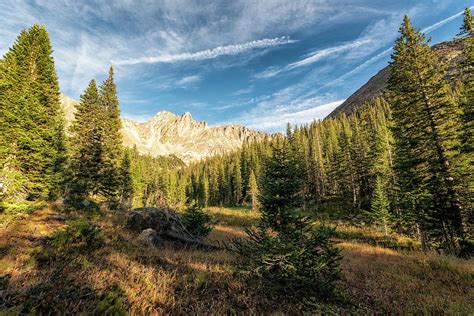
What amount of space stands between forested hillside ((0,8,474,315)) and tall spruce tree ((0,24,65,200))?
0.41 ft

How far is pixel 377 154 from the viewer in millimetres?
36969

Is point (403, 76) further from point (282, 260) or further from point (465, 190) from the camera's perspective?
point (282, 260)

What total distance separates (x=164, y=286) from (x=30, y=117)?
666 inches

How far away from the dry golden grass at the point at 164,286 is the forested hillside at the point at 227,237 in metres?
0.04

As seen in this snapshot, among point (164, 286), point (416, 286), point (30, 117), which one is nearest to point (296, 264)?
point (164, 286)

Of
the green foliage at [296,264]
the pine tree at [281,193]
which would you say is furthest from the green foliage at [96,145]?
the green foliage at [296,264]

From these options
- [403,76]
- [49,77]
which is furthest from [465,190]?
[49,77]

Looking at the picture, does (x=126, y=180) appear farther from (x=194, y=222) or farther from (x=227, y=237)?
(x=194, y=222)

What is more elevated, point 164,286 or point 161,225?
point 161,225

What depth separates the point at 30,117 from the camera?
1467cm

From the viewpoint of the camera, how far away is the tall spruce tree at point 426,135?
13.4 metres

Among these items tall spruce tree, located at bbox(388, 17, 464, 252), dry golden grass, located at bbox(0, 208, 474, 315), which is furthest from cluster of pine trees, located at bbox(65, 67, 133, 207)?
tall spruce tree, located at bbox(388, 17, 464, 252)

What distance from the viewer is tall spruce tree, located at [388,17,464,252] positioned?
13.4m

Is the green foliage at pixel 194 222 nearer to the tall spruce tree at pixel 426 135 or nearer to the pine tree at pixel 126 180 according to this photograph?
the tall spruce tree at pixel 426 135
